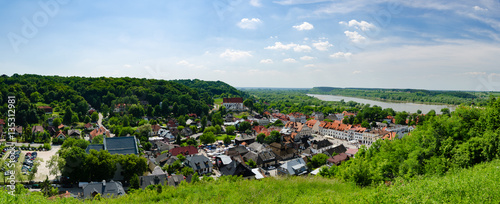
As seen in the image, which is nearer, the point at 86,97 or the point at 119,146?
the point at 119,146

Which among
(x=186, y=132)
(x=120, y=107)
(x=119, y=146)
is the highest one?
(x=120, y=107)

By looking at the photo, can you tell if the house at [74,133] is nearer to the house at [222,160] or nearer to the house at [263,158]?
the house at [222,160]

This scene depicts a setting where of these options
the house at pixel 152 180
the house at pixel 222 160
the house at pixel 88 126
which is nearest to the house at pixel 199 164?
the house at pixel 222 160

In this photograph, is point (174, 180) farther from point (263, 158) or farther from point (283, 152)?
point (283, 152)

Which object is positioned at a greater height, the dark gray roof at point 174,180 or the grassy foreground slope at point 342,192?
the grassy foreground slope at point 342,192

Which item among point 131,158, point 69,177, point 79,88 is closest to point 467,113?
point 131,158

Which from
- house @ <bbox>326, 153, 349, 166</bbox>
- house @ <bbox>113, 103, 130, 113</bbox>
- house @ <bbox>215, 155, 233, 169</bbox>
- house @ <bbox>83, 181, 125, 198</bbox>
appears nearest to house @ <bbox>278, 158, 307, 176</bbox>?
house @ <bbox>326, 153, 349, 166</bbox>

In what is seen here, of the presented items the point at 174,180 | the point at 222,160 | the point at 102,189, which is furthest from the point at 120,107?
the point at 102,189
